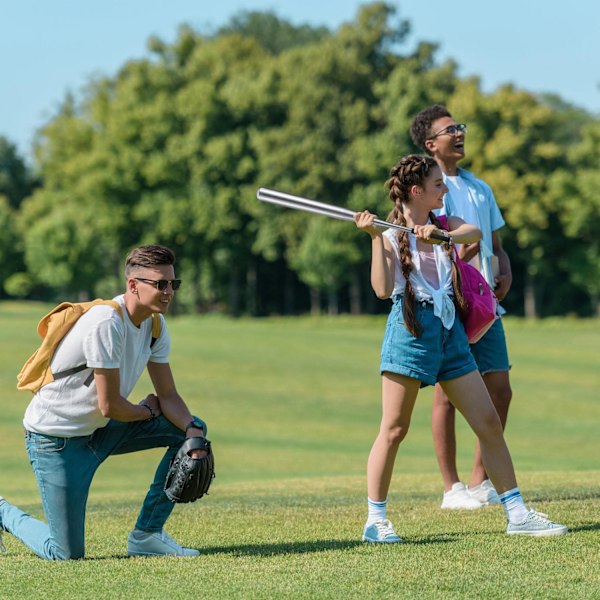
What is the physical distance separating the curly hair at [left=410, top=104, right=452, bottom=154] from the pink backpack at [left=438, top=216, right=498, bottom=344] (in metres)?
1.30

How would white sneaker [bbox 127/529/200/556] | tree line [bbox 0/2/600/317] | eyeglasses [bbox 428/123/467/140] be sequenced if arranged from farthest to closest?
tree line [bbox 0/2/600/317]
eyeglasses [bbox 428/123/467/140]
white sneaker [bbox 127/529/200/556]

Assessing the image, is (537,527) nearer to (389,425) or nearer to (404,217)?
(389,425)

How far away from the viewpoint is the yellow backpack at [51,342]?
5.83 m

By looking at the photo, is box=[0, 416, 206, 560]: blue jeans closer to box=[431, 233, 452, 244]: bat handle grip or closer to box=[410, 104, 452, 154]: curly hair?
box=[431, 233, 452, 244]: bat handle grip

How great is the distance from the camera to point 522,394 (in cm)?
2650

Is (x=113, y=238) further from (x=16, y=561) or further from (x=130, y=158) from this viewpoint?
(x=16, y=561)

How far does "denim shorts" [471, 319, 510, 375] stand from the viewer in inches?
302

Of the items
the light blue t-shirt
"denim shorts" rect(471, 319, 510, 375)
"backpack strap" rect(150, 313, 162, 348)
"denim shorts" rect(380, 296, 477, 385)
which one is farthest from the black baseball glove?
the light blue t-shirt

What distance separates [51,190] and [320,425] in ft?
216

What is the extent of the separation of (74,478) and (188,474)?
647mm

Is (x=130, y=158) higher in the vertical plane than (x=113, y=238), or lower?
higher

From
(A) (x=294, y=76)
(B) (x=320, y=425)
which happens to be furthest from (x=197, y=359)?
(A) (x=294, y=76)

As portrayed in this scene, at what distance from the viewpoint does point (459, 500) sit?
25.2 ft

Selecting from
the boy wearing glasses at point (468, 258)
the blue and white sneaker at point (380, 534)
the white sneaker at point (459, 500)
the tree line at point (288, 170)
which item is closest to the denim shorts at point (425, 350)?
the blue and white sneaker at point (380, 534)
